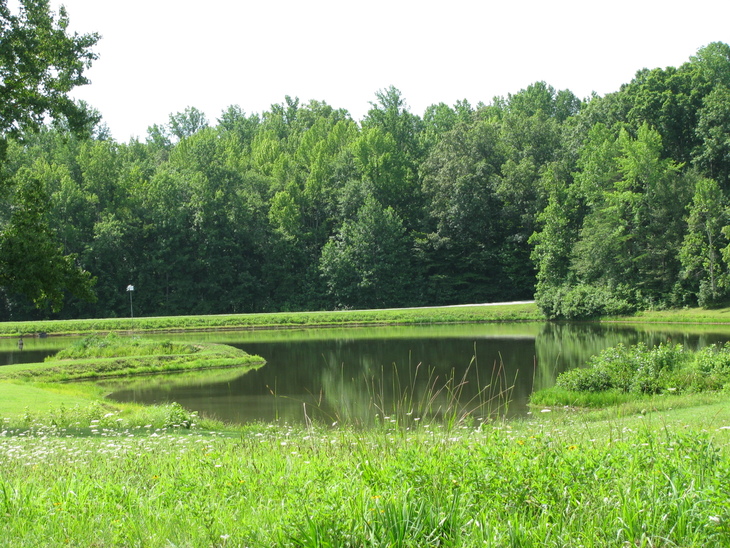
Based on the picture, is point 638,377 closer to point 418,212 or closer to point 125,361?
point 125,361

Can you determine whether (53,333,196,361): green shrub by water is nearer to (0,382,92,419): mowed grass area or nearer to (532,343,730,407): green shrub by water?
(0,382,92,419): mowed grass area

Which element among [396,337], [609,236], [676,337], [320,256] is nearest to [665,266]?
[609,236]

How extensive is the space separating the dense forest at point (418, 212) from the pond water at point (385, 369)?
411 inches

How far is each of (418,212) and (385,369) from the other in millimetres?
53141

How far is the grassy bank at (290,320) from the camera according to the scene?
55969 mm

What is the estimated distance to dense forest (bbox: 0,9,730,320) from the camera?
54875 mm

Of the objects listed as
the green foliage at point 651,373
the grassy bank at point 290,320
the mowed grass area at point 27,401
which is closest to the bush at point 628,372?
the green foliage at point 651,373

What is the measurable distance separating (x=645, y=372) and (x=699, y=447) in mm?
14083

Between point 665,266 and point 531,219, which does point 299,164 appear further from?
point 665,266

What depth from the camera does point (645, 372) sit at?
1864 centimetres

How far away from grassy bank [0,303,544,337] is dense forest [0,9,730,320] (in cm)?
442

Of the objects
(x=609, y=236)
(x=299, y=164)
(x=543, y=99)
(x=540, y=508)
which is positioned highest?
(x=543, y=99)

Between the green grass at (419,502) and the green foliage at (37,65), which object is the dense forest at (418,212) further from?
the green grass at (419,502)

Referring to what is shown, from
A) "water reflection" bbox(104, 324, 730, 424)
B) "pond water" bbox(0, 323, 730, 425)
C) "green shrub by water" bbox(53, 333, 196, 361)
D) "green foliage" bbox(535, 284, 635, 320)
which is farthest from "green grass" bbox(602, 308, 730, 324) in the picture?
"green shrub by water" bbox(53, 333, 196, 361)
